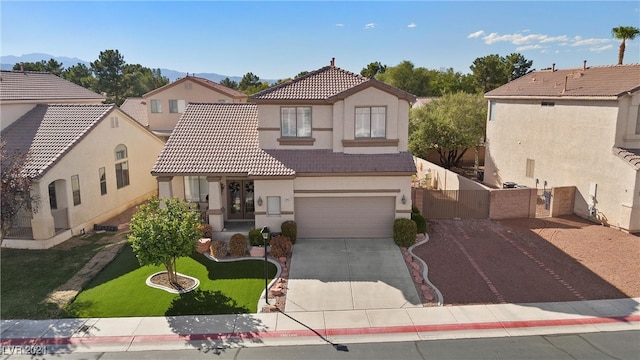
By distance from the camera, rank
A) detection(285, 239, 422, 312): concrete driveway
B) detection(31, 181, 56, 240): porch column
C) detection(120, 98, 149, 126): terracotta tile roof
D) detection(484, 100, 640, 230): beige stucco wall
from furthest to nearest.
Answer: detection(120, 98, 149, 126): terracotta tile roof, detection(484, 100, 640, 230): beige stucco wall, detection(31, 181, 56, 240): porch column, detection(285, 239, 422, 312): concrete driveway

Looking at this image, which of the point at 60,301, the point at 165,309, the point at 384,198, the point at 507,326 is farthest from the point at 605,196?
the point at 60,301

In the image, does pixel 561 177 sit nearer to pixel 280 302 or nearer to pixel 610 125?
pixel 610 125

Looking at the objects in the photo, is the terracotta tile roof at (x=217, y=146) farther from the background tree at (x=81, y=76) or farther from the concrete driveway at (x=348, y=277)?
the background tree at (x=81, y=76)

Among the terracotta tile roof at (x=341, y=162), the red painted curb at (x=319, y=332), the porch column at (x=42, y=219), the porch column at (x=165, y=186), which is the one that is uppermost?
the terracotta tile roof at (x=341, y=162)

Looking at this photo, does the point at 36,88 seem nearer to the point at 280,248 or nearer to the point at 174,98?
the point at 174,98

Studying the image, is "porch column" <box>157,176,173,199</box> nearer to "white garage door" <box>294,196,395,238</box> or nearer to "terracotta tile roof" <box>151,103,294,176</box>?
"terracotta tile roof" <box>151,103,294,176</box>

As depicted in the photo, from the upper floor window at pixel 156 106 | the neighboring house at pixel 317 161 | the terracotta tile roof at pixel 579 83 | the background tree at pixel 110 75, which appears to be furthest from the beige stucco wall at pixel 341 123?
the background tree at pixel 110 75

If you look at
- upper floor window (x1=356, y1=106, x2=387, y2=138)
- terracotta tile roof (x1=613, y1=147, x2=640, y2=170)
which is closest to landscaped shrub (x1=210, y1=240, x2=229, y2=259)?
upper floor window (x1=356, y1=106, x2=387, y2=138)

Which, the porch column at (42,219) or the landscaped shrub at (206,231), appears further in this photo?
the landscaped shrub at (206,231)
